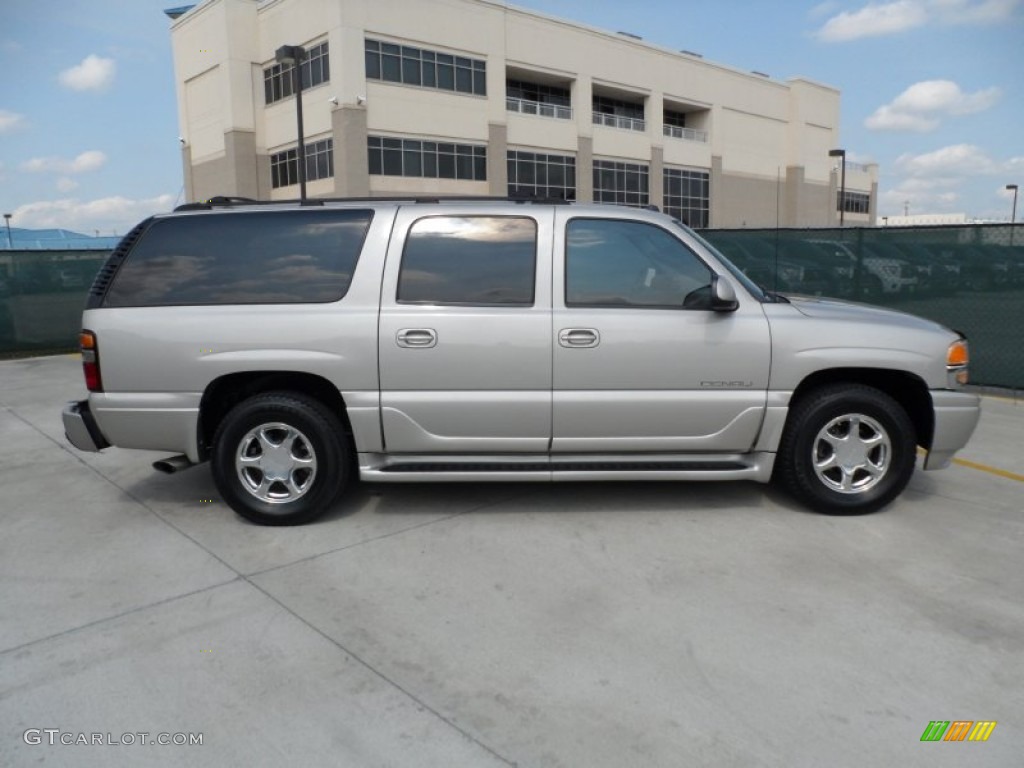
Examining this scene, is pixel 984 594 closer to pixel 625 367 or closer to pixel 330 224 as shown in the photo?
pixel 625 367

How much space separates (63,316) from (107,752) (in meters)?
14.7

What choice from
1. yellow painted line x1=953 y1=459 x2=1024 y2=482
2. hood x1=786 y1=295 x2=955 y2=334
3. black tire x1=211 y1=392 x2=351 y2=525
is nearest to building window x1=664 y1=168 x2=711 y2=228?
yellow painted line x1=953 y1=459 x2=1024 y2=482

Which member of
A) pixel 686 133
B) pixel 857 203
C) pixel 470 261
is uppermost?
pixel 686 133

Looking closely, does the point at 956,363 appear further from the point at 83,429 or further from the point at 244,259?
the point at 83,429

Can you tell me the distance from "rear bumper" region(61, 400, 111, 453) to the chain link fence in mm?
8278

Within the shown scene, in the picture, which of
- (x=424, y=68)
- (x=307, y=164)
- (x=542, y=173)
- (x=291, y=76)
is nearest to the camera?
(x=424, y=68)

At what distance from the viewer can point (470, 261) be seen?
468 cm

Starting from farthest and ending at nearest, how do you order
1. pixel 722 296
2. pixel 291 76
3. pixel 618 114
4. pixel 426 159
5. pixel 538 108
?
pixel 618 114 < pixel 538 108 < pixel 291 76 < pixel 426 159 < pixel 722 296

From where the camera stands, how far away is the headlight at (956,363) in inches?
187

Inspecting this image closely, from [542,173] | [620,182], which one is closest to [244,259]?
[542,173]

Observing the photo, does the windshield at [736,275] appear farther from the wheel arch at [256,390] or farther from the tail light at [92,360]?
the tail light at [92,360]

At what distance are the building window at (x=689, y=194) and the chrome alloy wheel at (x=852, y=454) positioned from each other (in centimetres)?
4842

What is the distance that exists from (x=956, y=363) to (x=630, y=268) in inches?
83.7

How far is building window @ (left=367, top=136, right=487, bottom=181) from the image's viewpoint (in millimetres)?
36844
